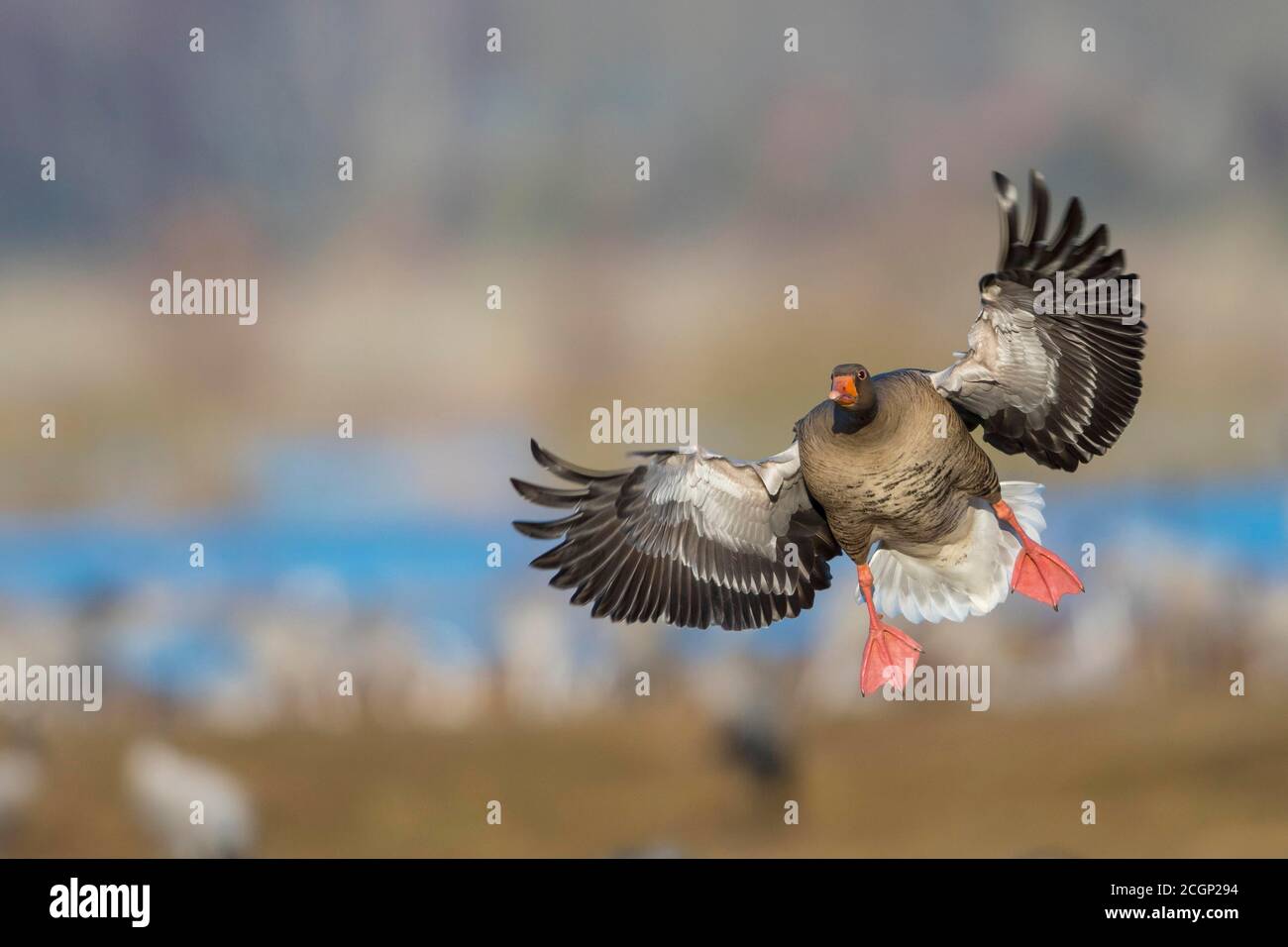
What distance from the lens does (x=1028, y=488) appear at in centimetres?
718

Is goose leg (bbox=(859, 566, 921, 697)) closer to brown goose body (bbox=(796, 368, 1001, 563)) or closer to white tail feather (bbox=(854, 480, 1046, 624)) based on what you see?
white tail feather (bbox=(854, 480, 1046, 624))

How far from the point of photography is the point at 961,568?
7371 mm

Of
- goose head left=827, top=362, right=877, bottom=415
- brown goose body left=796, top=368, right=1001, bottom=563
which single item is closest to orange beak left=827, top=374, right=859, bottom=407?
goose head left=827, top=362, right=877, bottom=415

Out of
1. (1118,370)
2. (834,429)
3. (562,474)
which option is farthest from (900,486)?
(562,474)

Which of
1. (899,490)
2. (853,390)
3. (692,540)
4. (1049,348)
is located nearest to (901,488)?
(899,490)

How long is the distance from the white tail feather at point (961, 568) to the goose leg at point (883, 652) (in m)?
0.16

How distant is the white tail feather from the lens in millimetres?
7172

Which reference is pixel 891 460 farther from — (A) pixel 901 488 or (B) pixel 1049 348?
(B) pixel 1049 348

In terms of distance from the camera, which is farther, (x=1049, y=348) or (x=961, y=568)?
(x=961, y=568)

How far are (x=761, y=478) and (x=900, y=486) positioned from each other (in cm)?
85

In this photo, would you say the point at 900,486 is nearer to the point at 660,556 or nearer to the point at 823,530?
the point at 823,530

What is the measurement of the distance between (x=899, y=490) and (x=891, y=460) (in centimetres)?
20

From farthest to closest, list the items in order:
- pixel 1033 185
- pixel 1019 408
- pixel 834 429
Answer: pixel 1019 408 → pixel 834 429 → pixel 1033 185

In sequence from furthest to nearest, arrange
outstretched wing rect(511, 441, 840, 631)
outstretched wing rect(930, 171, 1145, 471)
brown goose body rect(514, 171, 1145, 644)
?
outstretched wing rect(511, 441, 840, 631) → brown goose body rect(514, 171, 1145, 644) → outstretched wing rect(930, 171, 1145, 471)
